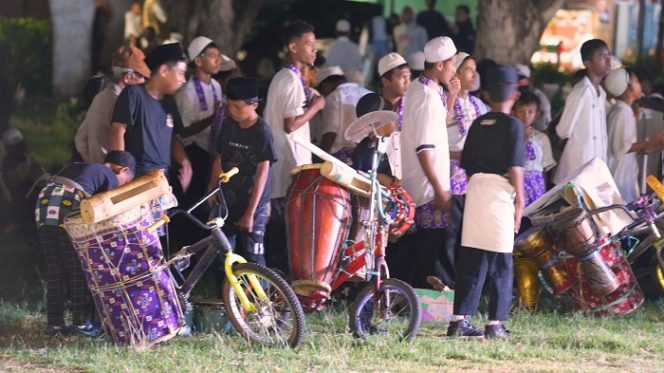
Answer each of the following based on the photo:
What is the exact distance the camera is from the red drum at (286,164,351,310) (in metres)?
9.15

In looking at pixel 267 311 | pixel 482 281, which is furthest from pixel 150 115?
pixel 482 281

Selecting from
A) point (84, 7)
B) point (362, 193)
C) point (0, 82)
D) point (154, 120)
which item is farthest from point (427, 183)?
point (84, 7)

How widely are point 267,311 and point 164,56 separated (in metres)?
1.96

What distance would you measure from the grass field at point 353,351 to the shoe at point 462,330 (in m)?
0.10

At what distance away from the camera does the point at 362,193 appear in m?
9.12

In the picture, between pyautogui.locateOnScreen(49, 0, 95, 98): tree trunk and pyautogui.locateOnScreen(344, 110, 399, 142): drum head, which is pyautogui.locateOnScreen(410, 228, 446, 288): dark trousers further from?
pyautogui.locateOnScreen(49, 0, 95, 98): tree trunk

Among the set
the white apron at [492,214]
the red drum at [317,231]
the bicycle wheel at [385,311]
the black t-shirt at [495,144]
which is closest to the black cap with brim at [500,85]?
the black t-shirt at [495,144]

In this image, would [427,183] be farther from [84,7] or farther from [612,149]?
[84,7]

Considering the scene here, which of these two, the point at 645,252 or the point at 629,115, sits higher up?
the point at 629,115

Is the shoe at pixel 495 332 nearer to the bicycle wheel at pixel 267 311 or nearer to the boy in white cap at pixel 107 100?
the bicycle wheel at pixel 267 311

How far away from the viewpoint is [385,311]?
354 inches

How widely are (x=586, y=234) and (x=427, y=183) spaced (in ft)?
3.85

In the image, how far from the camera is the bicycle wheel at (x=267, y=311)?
28.3 ft

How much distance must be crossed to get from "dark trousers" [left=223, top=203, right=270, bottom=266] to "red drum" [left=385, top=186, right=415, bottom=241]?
34.2 inches
